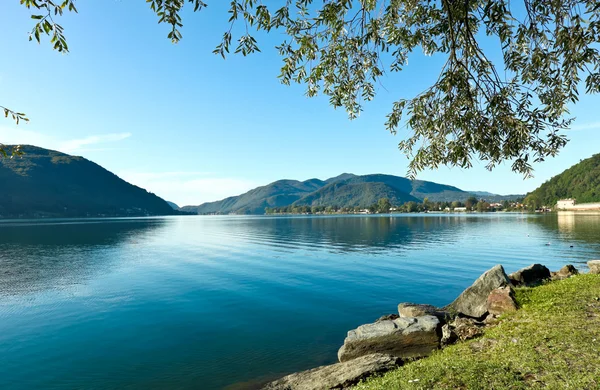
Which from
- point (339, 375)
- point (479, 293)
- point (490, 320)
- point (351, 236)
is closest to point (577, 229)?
point (351, 236)

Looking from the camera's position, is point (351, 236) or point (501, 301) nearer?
point (501, 301)

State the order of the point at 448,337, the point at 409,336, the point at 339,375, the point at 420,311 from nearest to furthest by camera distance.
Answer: the point at 339,375 < the point at 448,337 < the point at 409,336 < the point at 420,311

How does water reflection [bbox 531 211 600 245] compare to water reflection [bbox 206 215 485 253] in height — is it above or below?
above

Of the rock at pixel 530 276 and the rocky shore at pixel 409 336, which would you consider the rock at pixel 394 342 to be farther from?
the rock at pixel 530 276

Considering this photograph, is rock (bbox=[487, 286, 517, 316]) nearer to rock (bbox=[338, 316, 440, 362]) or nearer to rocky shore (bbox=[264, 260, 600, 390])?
rocky shore (bbox=[264, 260, 600, 390])

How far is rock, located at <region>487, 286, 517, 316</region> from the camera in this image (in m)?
13.1

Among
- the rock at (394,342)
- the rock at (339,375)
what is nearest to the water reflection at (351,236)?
the rock at (394,342)

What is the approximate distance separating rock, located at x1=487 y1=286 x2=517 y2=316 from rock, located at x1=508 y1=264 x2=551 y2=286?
15.6 feet

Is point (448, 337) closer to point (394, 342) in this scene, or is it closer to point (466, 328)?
point (466, 328)

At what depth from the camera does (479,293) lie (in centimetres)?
1552

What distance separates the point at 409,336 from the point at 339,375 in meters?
3.88

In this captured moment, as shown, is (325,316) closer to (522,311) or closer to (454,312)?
(454,312)

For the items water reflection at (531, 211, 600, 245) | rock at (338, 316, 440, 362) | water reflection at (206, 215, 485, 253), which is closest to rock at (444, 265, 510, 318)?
rock at (338, 316, 440, 362)

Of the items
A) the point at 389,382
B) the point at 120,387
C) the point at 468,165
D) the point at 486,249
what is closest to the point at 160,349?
the point at 120,387
